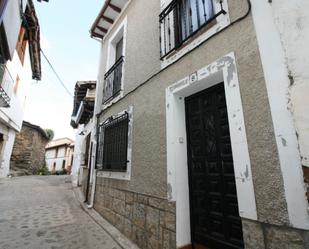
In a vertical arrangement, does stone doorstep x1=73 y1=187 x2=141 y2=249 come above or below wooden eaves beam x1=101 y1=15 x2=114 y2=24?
below

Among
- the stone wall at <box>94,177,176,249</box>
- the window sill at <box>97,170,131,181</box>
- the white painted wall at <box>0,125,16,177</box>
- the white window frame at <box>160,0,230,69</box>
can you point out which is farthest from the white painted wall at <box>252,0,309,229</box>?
the white painted wall at <box>0,125,16,177</box>

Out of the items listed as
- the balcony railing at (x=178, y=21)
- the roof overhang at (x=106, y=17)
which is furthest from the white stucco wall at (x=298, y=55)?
the roof overhang at (x=106, y=17)

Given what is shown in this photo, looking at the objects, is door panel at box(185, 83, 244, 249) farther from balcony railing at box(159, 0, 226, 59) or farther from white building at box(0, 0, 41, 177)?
white building at box(0, 0, 41, 177)

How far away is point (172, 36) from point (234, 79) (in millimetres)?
1844

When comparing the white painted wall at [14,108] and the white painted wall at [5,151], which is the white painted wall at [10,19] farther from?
the white painted wall at [5,151]

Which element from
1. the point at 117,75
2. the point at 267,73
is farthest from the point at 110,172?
the point at 267,73

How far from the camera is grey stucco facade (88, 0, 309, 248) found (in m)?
1.54

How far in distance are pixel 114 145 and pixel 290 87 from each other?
12.3 feet

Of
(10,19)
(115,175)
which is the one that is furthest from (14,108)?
(115,175)

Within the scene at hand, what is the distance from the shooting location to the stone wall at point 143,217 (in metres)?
2.51

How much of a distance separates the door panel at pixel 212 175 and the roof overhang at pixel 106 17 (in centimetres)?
455

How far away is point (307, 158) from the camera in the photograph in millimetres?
1335

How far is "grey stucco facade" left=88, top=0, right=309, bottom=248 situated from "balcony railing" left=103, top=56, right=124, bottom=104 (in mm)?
384

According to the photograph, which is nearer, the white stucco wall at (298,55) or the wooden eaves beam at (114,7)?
the white stucco wall at (298,55)
